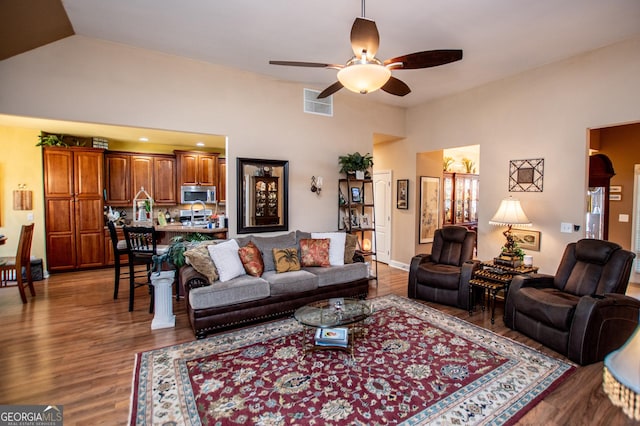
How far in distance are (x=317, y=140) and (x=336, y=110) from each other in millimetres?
716

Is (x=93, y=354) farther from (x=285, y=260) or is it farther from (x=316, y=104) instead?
(x=316, y=104)

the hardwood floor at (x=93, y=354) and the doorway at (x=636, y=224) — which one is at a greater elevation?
the doorway at (x=636, y=224)

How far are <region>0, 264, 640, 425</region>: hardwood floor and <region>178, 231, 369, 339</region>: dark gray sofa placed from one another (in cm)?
38

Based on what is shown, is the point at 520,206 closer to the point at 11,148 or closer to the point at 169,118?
the point at 169,118

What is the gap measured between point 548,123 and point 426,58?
278 cm

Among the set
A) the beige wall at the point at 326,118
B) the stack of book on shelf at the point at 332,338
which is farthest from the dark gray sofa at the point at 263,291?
the beige wall at the point at 326,118

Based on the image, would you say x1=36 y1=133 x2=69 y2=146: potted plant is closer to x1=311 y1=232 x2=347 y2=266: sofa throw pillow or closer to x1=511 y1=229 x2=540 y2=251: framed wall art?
x1=311 y1=232 x2=347 y2=266: sofa throw pillow

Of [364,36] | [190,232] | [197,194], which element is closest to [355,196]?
[190,232]

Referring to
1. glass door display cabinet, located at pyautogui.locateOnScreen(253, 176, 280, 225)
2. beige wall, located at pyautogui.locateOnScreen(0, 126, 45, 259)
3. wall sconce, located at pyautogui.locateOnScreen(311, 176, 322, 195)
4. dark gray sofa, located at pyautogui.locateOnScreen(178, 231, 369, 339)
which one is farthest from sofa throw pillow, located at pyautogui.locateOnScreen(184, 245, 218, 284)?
beige wall, located at pyautogui.locateOnScreen(0, 126, 45, 259)

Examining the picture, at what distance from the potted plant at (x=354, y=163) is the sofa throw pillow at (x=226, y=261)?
2.63 meters

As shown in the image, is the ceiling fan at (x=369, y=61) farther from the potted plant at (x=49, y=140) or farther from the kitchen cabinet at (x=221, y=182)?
the potted plant at (x=49, y=140)

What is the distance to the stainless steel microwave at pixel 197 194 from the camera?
737cm

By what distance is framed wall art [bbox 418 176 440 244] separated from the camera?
6434 millimetres

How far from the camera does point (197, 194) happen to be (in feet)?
24.7
